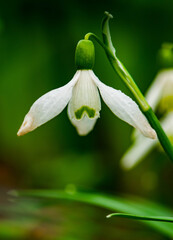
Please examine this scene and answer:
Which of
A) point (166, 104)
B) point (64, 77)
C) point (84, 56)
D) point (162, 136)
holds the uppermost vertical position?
point (64, 77)

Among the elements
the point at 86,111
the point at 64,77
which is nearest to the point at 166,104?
the point at 86,111

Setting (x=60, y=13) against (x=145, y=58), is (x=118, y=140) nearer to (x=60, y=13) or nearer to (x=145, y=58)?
(x=145, y=58)

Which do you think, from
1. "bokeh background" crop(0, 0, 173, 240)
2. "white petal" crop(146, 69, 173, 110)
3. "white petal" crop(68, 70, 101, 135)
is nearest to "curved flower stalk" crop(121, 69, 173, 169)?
"white petal" crop(146, 69, 173, 110)

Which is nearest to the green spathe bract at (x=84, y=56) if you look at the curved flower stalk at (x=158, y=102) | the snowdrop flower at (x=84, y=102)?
the snowdrop flower at (x=84, y=102)

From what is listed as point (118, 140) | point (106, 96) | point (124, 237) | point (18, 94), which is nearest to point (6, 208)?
point (124, 237)

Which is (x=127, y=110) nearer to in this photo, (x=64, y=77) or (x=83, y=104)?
(x=83, y=104)
